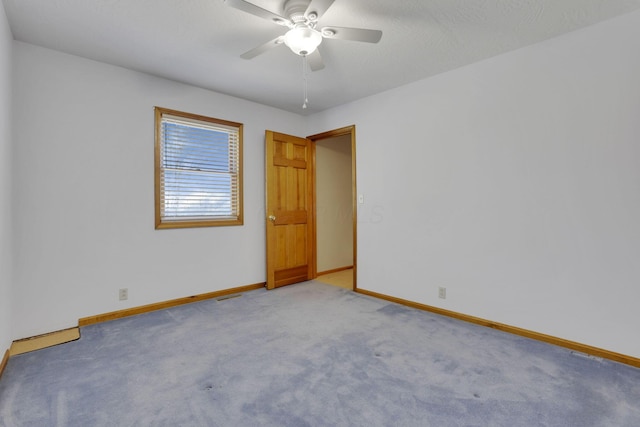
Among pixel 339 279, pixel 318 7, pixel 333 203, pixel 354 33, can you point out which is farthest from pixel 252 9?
pixel 339 279

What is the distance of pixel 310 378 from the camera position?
195 cm

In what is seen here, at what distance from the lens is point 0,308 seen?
2018 millimetres

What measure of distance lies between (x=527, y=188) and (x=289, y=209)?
278 cm

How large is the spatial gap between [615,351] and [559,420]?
1074 mm

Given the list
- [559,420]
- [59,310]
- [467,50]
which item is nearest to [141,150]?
[59,310]

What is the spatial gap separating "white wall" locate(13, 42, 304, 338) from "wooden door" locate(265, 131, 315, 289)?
2.82 ft

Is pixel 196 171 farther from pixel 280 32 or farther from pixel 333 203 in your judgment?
pixel 333 203

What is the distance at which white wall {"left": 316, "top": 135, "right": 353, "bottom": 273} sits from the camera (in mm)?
4848

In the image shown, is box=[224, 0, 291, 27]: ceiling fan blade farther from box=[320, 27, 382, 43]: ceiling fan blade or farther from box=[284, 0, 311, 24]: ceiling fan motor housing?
box=[320, 27, 382, 43]: ceiling fan blade

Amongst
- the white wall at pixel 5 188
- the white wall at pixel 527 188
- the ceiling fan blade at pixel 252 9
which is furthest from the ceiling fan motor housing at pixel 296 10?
the white wall at pixel 5 188

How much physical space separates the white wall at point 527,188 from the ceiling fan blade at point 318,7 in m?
1.76

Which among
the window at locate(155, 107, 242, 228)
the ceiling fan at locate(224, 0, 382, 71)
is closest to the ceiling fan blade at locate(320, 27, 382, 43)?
the ceiling fan at locate(224, 0, 382, 71)

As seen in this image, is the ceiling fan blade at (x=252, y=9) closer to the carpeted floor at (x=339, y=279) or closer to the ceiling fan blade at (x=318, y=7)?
the ceiling fan blade at (x=318, y=7)

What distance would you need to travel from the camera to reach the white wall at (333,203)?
15.9ft
